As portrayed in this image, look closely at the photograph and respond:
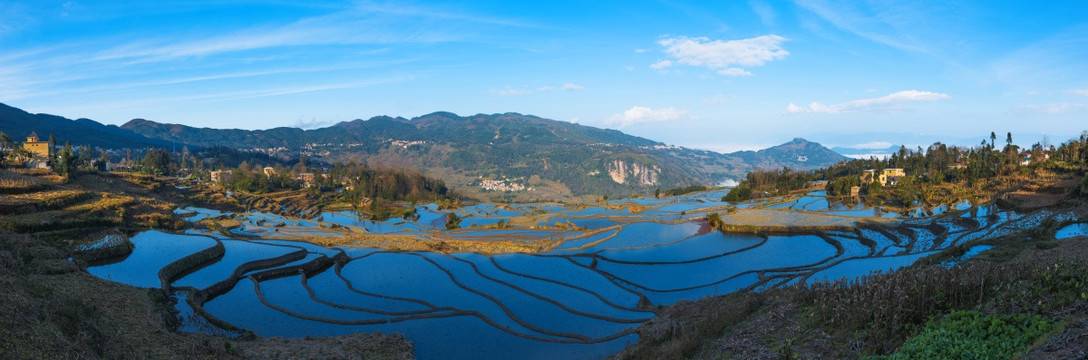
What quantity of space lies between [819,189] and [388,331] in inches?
3629

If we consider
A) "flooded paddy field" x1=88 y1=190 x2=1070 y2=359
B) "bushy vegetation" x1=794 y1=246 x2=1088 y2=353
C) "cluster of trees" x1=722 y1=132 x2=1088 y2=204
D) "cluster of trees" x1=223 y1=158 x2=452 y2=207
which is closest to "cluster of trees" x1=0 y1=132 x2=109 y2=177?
"flooded paddy field" x1=88 y1=190 x2=1070 y2=359

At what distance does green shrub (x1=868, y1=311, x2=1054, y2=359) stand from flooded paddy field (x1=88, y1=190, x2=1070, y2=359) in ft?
38.9

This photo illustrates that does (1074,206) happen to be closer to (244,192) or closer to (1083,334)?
(1083,334)

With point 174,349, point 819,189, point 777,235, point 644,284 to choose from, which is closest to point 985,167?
point 819,189

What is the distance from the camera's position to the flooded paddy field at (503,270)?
22562mm

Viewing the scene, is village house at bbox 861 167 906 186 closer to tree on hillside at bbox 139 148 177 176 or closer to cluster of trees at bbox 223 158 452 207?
cluster of trees at bbox 223 158 452 207

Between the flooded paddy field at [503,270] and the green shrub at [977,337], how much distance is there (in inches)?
467

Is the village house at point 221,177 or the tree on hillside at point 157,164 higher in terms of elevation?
the tree on hillside at point 157,164

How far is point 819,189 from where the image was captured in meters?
93.4

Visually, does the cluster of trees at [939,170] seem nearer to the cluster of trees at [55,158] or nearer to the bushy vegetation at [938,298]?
the bushy vegetation at [938,298]

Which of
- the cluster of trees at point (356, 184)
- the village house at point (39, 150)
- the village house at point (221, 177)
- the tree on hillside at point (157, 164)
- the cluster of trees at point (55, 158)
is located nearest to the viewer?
the cluster of trees at point (55, 158)

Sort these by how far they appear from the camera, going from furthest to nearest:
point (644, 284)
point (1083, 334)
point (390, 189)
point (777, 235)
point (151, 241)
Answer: point (390, 189)
point (777, 235)
point (151, 241)
point (644, 284)
point (1083, 334)

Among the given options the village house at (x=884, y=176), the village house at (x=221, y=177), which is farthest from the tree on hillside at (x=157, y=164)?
the village house at (x=884, y=176)

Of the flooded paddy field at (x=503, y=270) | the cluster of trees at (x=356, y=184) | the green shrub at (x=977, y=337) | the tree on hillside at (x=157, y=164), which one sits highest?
the tree on hillside at (x=157, y=164)
